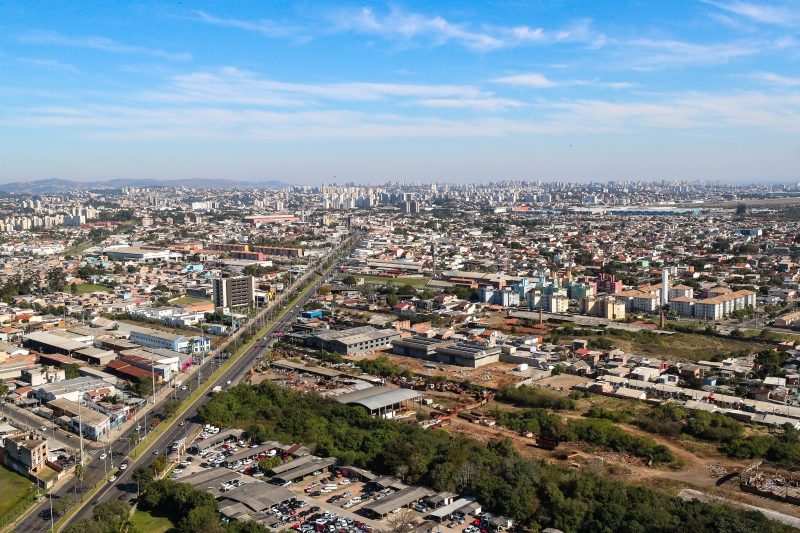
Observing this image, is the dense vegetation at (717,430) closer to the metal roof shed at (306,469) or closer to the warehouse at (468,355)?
the warehouse at (468,355)

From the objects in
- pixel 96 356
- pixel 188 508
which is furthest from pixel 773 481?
pixel 96 356

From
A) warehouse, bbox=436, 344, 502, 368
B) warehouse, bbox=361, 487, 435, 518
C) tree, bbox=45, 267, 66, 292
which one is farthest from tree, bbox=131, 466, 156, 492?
tree, bbox=45, 267, 66, 292

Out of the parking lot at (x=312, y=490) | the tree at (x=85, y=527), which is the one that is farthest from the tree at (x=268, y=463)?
the tree at (x=85, y=527)

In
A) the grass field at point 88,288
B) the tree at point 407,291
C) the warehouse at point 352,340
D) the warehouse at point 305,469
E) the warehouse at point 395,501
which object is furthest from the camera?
the grass field at point 88,288

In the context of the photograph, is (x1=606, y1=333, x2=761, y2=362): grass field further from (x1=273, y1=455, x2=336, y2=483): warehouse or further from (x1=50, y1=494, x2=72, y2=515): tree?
(x1=50, y1=494, x2=72, y2=515): tree

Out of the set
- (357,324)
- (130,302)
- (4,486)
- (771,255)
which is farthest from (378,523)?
(771,255)

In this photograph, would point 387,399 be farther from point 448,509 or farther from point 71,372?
point 71,372
